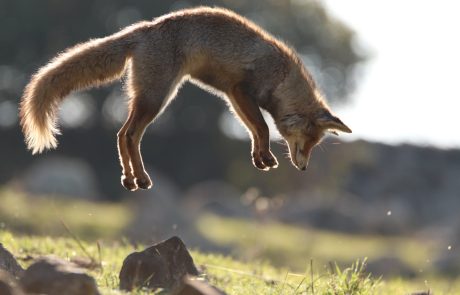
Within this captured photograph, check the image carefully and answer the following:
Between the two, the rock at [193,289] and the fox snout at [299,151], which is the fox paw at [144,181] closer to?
the fox snout at [299,151]

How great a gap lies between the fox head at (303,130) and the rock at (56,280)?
4048 millimetres

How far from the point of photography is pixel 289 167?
112 feet

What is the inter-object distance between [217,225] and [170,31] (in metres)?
17.7

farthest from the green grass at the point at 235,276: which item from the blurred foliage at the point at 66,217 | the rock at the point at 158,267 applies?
the blurred foliage at the point at 66,217

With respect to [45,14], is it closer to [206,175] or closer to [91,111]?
[91,111]

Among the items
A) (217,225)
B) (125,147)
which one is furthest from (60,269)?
(217,225)

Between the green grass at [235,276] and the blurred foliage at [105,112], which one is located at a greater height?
the blurred foliage at [105,112]

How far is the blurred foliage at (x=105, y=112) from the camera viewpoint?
35406 millimetres

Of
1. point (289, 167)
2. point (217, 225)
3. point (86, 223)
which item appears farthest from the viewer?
point (289, 167)

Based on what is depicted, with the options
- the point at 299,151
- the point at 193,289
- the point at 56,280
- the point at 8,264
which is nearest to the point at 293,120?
the point at 299,151

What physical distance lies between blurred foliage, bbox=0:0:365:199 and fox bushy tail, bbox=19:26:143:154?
2609 centimetres

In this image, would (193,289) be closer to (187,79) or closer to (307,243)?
(187,79)

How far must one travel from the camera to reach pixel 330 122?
27.8 ft

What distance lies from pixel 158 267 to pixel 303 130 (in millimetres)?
3139
